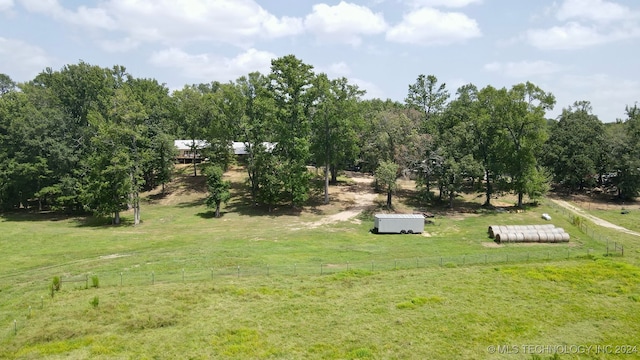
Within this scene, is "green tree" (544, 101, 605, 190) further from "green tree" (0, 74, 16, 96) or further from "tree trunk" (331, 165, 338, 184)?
"green tree" (0, 74, 16, 96)

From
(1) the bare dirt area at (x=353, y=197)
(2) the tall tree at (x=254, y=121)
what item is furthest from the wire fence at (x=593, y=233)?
(2) the tall tree at (x=254, y=121)

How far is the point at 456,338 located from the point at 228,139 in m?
55.2

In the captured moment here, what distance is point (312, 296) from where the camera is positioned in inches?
1128

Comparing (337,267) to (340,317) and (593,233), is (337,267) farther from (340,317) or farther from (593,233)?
(593,233)

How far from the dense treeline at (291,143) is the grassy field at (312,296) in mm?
12677

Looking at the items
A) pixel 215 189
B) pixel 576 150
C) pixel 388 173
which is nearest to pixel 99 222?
pixel 215 189

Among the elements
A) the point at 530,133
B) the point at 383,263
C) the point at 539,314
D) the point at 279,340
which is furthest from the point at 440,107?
the point at 279,340

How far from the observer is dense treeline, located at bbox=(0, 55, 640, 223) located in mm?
58125

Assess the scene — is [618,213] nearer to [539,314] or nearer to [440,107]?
[440,107]

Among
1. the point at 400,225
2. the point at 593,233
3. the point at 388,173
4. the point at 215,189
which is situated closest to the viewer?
the point at 593,233

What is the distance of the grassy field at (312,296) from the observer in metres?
22.0

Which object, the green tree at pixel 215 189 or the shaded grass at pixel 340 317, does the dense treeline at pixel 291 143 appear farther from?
the shaded grass at pixel 340 317

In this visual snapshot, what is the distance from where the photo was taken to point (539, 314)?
1017 inches

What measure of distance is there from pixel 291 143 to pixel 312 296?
36029mm
